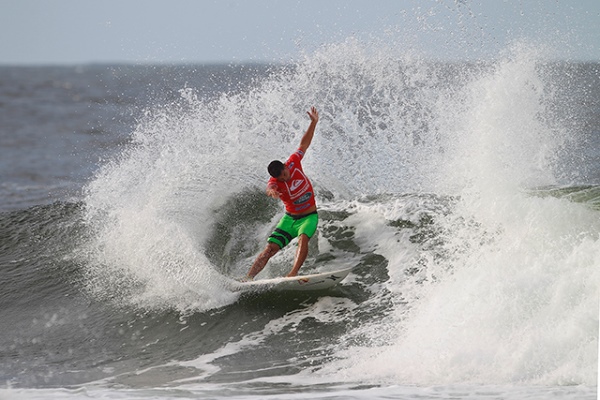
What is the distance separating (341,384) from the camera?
6.39 m

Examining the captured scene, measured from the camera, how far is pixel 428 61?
500 inches

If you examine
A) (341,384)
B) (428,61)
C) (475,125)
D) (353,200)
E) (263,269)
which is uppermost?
(428,61)

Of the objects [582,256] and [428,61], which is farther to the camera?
[428,61]

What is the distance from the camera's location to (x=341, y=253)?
31.4ft

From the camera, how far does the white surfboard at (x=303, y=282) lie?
8.28 m

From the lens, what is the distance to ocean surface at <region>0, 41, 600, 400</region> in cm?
653

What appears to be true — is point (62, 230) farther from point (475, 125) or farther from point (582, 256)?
point (582, 256)

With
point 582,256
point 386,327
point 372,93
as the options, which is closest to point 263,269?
point 386,327

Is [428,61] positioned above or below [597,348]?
above

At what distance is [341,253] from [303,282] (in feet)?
4.44

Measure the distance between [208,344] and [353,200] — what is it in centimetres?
360

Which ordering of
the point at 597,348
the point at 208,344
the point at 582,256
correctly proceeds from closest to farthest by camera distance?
1. the point at 597,348
2. the point at 582,256
3. the point at 208,344

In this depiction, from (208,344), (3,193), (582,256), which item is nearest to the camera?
(582,256)

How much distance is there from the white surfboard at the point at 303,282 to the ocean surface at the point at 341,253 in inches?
4.1
